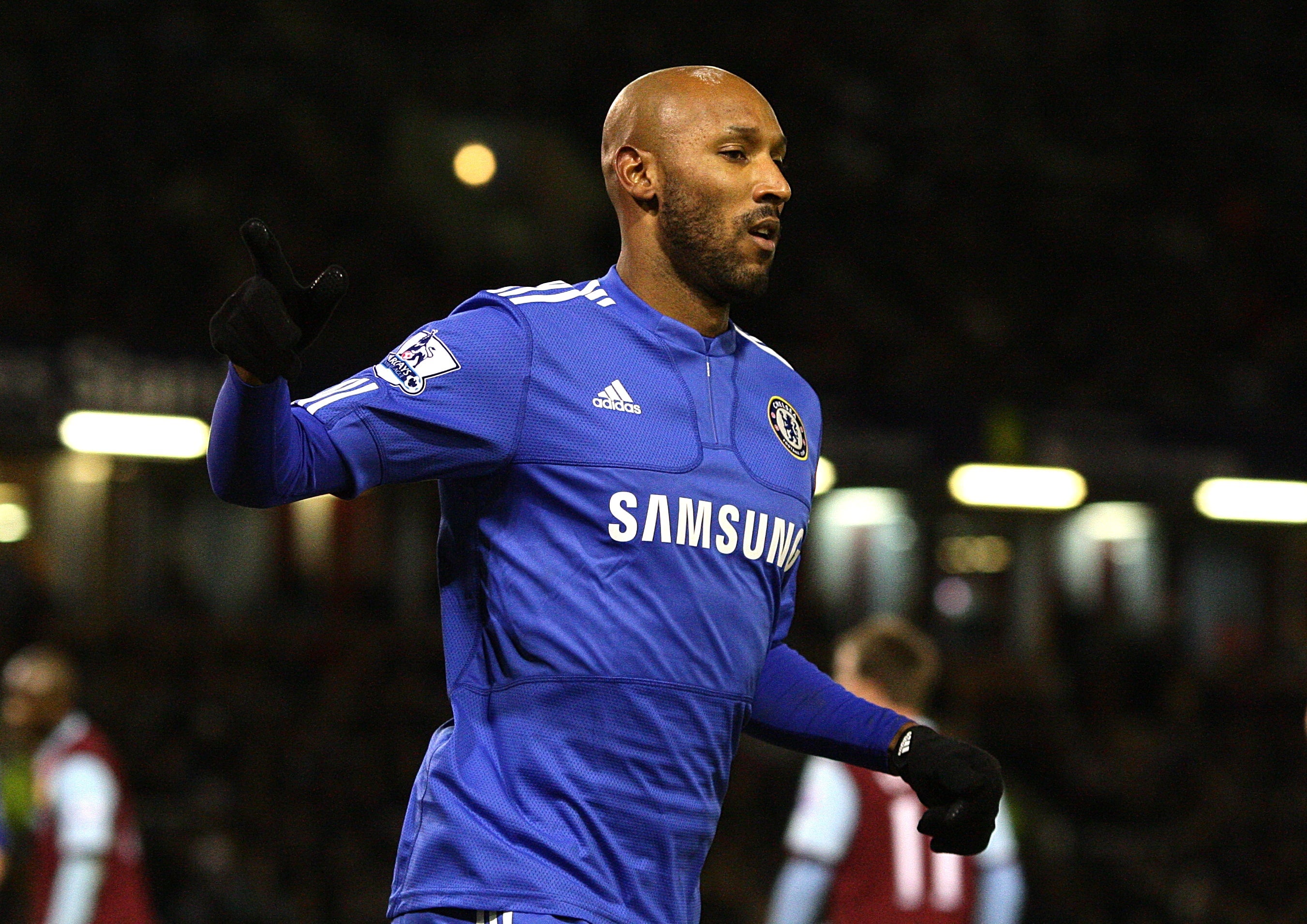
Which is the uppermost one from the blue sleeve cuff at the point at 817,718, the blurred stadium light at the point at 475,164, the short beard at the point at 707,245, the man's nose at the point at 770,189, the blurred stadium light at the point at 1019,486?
the blurred stadium light at the point at 475,164

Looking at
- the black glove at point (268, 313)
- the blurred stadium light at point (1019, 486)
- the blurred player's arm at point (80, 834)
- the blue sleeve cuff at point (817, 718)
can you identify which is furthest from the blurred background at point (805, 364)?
the black glove at point (268, 313)

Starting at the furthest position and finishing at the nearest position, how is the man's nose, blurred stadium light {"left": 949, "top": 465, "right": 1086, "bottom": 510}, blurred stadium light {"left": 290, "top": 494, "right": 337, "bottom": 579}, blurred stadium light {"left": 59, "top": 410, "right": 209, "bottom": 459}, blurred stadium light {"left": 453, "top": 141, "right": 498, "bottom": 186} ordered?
1. blurred stadium light {"left": 290, "top": 494, "right": 337, "bottom": 579}
2. blurred stadium light {"left": 453, "top": 141, "right": 498, "bottom": 186}
3. blurred stadium light {"left": 949, "top": 465, "right": 1086, "bottom": 510}
4. blurred stadium light {"left": 59, "top": 410, "right": 209, "bottom": 459}
5. the man's nose

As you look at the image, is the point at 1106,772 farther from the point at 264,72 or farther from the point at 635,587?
the point at 635,587

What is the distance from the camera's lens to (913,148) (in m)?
15.3

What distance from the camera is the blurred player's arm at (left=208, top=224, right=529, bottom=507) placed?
193cm

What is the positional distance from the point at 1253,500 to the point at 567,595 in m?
10.9

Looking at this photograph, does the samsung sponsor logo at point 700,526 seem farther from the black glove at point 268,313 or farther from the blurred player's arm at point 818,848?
the blurred player's arm at point 818,848

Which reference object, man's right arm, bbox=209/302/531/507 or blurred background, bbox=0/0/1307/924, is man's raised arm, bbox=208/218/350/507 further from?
blurred background, bbox=0/0/1307/924

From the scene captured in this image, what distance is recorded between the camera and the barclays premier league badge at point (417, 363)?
215cm

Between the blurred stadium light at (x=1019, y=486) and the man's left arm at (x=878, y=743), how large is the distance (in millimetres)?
8732

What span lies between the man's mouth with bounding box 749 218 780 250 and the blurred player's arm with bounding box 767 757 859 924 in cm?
262

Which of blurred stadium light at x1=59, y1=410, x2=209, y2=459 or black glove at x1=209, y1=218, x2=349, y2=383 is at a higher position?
blurred stadium light at x1=59, y1=410, x2=209, y2=459

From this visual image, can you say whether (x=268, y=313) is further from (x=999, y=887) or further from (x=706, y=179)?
(x=999, y=887)

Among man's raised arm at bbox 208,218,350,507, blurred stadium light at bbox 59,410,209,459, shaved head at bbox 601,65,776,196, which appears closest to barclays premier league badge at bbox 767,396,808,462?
shaved head at bbox 601,65,776,196
